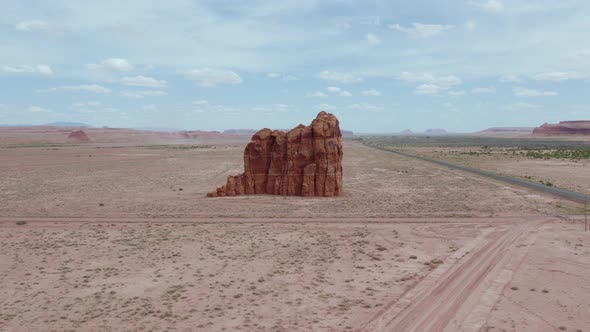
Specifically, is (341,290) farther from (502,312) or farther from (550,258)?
(550,258)

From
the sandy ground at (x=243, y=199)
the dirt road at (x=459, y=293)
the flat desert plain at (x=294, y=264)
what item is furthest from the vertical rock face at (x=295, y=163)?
the dirt road at (x=459, y=293)

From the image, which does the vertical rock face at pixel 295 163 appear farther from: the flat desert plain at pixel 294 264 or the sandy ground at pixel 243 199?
the flat desert plain at pixel 294 264

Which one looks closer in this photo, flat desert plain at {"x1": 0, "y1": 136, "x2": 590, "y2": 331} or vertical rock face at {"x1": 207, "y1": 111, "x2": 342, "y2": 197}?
flat desert plain at {"x1": 0, "y1": 136, "x2": 590, "y2": 331}

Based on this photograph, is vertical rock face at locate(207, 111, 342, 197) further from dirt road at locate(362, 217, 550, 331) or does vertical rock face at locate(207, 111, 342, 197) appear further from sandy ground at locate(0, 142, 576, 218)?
dirt road at locate(362, 217, 550, 331)

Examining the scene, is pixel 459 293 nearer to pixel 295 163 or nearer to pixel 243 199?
pixel 243 199

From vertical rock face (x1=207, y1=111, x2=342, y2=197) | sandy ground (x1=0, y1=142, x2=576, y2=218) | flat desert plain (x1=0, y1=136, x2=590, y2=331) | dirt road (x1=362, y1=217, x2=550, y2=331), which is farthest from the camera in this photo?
vertical rock face (x1=207, y1=111, x2=342, y2=197)

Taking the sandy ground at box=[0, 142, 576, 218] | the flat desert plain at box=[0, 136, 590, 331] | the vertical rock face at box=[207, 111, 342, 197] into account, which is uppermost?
the vertical rock face at box=[207, 111, 342, 197]

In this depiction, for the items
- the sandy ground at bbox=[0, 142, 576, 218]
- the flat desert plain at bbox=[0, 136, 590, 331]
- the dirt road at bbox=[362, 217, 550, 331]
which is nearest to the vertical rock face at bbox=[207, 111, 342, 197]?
the sandy ground at bbox=[0, 142, 576, 218]
